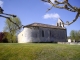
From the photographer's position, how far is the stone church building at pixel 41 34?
145ft

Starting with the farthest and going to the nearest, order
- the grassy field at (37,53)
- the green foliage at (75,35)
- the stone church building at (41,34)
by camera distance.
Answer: the green foliage at (75,35)
the stone church building at (41,34)
the grassy field at (37,53)

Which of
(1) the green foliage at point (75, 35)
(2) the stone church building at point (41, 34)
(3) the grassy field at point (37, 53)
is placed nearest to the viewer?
(3) the grassy field at point (37, 53)

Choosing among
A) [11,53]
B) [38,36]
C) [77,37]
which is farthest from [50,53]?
[77,37]

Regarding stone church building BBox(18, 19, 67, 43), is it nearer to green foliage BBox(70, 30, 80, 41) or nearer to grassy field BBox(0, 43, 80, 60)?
grassy field BBox(0, 43, 80, 60)

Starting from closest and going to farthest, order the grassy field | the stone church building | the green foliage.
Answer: the grassy field, the stone church building, the green foliage

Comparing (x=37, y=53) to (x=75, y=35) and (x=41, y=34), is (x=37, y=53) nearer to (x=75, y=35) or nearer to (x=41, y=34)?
(x=41, y=34)

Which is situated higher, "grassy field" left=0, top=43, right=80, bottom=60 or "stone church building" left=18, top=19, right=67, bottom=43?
"stone church building" left=18, top=19, right=67, bottom=43

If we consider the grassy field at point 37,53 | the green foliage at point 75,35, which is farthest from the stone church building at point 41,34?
the green foliage at point 75,35

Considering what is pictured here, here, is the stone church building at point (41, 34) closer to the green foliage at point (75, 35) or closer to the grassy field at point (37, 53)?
the grassy field at point (37, 53)

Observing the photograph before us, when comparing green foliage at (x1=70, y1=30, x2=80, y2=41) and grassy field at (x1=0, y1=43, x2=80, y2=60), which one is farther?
green foliage at (x1=70, y1=30, x2=80, y2=41)

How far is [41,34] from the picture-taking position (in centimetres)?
4644

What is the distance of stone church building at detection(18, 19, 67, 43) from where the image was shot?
4422 centimetres

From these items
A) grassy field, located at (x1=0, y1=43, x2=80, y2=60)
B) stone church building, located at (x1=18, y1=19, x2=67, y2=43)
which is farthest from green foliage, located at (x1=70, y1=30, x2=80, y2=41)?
grassy field, located at (x1=0, y1=43, x2=80, y2=60)

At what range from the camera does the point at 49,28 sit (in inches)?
1945
